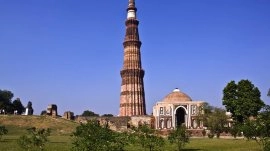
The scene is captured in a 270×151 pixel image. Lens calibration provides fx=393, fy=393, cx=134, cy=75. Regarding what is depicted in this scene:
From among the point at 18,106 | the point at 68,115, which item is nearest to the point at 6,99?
the point at 18,106

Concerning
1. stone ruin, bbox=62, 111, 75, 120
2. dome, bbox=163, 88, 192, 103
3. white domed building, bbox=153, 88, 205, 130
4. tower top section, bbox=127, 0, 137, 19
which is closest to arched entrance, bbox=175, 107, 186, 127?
white domed building, bbox=153, 88, 205, 130

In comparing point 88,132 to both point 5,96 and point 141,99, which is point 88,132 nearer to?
point 141,99

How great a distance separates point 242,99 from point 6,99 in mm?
59290

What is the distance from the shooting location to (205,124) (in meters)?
60.5

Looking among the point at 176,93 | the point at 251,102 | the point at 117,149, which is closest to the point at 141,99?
the point at 176,93

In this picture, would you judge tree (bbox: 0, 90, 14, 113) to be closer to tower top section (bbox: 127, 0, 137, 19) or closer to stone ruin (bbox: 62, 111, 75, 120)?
stone ruin (bbox: 62, 111, 75, 120)

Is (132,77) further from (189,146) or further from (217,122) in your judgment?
(189,146)

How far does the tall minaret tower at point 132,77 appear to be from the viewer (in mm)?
80562

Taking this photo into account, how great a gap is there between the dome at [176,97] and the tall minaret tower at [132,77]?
8.15 m

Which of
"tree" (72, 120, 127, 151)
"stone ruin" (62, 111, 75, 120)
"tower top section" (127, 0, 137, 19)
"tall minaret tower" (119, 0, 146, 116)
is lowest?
"tree" (72, 120, 127, 151)

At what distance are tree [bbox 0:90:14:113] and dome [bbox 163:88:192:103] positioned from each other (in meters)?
36.3

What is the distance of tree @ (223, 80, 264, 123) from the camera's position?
156 ft

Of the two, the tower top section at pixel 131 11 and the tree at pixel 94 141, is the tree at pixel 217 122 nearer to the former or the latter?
the tower top section at pixel 131 11

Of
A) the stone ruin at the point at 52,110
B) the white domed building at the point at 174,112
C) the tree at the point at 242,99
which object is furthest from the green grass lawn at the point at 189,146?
the stone ruin at the point at 52,110
